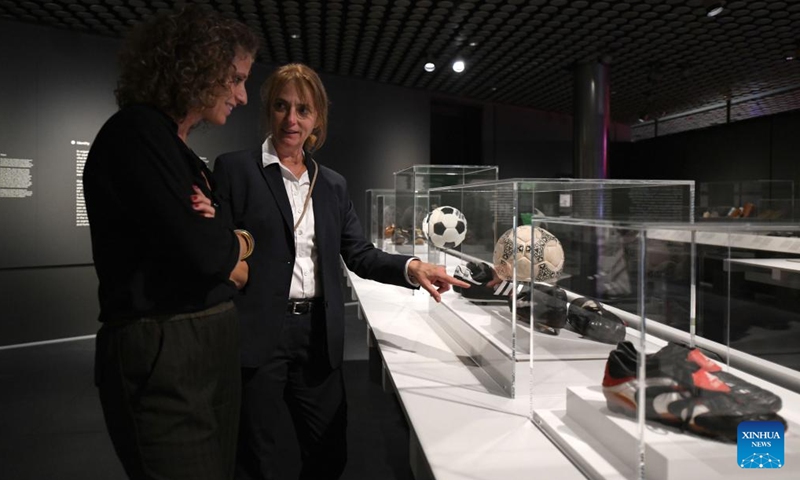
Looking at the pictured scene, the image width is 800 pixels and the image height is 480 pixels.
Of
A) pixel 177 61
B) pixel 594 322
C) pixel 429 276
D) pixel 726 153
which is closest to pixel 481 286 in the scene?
Result: pixel 429 276

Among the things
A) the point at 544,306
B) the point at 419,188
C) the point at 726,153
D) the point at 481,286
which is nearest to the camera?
the point at 544,306

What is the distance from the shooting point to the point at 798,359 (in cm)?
112

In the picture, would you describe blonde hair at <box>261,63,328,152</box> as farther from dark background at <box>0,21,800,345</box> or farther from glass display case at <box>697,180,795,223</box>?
glass display case at <box>697,180,795,223</box>

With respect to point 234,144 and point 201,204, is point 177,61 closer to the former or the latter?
point 201,204

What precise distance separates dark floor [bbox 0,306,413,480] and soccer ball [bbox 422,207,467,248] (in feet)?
3.51

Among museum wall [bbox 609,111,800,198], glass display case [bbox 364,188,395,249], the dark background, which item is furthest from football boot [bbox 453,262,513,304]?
museum wall [bbox 609,111,800,198]

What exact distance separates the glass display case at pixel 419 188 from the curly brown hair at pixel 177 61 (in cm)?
246

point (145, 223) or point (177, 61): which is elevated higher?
point (177, 61)

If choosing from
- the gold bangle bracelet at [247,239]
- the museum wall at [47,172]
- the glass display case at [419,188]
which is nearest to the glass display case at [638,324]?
the gold bangle bracelet at [247,239]

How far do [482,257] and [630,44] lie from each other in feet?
14.3

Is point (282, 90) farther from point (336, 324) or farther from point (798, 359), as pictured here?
point (798, 359)

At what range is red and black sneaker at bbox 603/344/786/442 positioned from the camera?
889mm

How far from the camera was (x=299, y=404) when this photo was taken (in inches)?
64.1

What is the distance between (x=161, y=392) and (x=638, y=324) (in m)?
0.84
